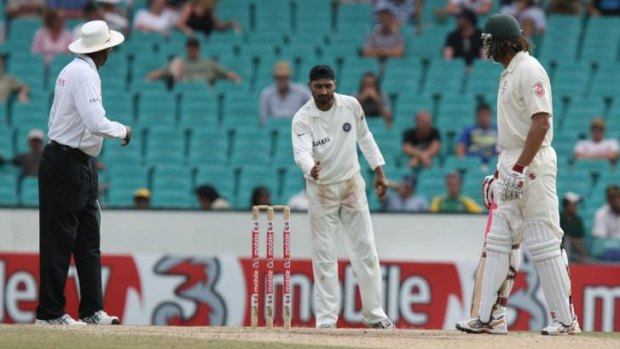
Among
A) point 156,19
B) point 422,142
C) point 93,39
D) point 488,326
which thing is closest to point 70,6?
point 156,19

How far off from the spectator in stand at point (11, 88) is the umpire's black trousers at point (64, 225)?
861 cm

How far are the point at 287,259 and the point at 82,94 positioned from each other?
1.84 metres

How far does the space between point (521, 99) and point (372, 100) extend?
8.43 metres

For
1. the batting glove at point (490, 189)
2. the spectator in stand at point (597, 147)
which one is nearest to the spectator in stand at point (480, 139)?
the spectator in stand at point (597, 147)

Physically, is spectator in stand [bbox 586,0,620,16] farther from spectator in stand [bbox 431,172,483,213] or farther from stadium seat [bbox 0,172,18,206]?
stadium seat [bbox 0,172,18,206]

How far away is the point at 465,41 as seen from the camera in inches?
784

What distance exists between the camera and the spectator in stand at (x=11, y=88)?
65.6 ft

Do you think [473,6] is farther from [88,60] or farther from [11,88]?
[88,60]

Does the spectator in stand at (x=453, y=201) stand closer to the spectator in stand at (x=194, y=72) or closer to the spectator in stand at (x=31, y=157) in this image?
the spectator in stand at (x=194, y=72)

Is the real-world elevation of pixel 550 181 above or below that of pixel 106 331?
above

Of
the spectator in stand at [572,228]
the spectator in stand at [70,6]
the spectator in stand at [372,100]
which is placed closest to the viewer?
the spectator in stand at [572,228]

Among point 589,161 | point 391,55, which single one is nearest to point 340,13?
point 391,55

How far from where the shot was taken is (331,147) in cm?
1268

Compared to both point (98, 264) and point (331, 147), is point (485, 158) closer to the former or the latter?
point (331, 147)
